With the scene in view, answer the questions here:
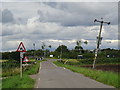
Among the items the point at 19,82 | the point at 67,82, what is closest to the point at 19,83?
the point at 19,82

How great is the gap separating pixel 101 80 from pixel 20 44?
7.60m

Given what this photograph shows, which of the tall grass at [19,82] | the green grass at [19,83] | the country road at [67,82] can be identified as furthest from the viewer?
the tall grass at [19,82]

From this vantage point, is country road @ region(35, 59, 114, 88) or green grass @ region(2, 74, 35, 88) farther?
green grass @ region(2, 74, 35, 88)

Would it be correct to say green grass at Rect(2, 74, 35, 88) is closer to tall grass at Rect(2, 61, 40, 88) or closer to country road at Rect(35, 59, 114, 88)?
tall grass at Rect(2, 61, 40, 88)

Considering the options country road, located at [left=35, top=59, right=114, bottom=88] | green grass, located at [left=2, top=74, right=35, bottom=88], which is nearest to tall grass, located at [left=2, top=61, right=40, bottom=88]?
green grass, located at [left=2, top=74, right=35, bottom=88]

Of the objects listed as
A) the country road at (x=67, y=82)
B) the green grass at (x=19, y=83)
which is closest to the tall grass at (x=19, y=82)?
the green grass at (x=19, y=83)

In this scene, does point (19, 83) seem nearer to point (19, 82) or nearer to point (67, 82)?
point (19, 82)

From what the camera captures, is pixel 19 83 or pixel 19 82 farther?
pixel 19 82

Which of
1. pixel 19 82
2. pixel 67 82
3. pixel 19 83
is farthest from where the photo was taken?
pixel 67 82

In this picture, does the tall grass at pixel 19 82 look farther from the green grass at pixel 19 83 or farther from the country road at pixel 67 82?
the country road at pixel 67 82

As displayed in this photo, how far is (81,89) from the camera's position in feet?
44.7

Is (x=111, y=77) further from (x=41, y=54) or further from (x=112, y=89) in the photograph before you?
(x=41, y=54)

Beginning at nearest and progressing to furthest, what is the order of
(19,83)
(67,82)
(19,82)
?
(19,83) < (19,82) < (67,82)

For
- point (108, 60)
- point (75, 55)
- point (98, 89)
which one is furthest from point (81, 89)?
point (75, 55)
